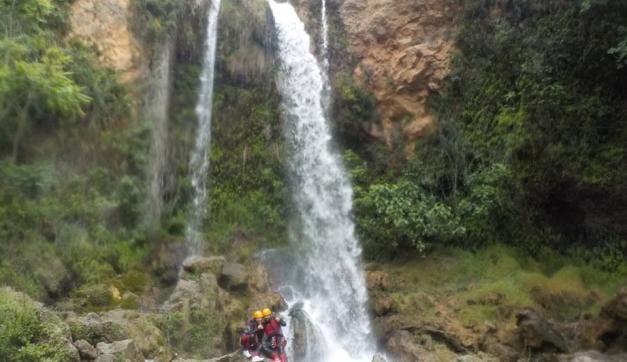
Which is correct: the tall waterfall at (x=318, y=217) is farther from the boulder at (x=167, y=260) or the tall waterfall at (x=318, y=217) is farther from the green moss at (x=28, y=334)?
the green moss at (x=28, y=334)

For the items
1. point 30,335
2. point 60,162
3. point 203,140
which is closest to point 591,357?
point 30,335

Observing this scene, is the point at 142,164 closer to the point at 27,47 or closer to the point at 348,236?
the point at 27,47

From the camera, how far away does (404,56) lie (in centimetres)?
1877

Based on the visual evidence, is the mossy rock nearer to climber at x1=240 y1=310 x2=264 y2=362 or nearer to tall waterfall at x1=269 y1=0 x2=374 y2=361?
→ climber at x1=240 y1=310 x2=264 y2=362

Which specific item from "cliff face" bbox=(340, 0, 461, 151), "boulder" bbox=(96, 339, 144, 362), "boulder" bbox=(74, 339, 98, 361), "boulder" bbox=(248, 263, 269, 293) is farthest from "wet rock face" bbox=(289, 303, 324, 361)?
"cliff face" bbox=(340, 0, 461, 151)

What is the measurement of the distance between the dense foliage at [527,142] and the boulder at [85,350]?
359 inches

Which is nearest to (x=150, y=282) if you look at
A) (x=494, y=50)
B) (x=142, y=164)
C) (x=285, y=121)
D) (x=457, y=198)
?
A: (x=142, y=164)

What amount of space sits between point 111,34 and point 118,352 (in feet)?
30.9

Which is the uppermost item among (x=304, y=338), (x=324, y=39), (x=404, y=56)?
(x=324, y=39)

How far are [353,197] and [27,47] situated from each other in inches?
371

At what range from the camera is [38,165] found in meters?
12.4

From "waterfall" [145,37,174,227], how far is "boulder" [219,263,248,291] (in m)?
2.34

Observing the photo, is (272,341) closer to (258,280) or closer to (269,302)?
(269,302)

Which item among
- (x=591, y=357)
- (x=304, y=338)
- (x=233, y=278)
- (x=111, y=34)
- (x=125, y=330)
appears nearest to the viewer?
(x=125, y=330)
